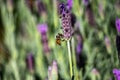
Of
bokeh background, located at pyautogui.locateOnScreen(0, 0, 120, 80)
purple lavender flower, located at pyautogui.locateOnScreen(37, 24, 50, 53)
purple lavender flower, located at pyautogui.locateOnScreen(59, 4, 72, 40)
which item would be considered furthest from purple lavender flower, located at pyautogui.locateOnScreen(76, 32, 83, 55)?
purple lavender flower, located at pyautogui.locateOnScreen(59, 4, 72, 40)

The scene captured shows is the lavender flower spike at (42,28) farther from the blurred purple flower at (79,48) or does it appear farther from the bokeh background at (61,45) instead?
the blurred purple flower at (79,48)

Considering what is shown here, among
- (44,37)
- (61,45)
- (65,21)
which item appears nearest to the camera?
(65,21)

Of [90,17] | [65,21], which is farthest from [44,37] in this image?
[65,21]

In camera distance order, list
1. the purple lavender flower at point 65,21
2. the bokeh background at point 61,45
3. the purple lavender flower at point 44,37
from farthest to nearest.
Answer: the purple lavender flower at point 44,37, the bokeh background at point 61,45, the purple lavender flower at point 65,21

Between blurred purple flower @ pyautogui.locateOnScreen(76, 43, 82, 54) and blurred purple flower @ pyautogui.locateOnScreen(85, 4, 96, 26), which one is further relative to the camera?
blurred purple flower @ pyautogui.locateOnScreen(85, 4, 96, 26)

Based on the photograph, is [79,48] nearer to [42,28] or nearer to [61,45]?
[61,45]

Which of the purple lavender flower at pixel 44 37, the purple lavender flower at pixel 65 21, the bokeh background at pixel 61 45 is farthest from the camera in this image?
the purple lavender flower at pixel 44 37

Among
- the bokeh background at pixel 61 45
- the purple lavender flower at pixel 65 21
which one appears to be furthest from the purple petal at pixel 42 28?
the purple lavender flower at pixel 65 21

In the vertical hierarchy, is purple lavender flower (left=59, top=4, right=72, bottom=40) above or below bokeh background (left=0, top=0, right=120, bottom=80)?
above

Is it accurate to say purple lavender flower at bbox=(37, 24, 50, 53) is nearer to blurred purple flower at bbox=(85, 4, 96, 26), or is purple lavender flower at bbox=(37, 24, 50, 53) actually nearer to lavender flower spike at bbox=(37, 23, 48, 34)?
lavender flower spike at bbox=(37, 23, 48, 34)

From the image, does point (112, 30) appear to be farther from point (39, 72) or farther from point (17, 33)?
point (17, 33)
